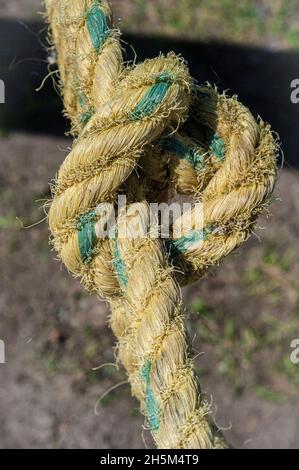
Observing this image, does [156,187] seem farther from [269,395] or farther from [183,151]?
[269,395]

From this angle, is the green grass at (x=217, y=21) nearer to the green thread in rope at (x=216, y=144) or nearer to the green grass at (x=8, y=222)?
the green grass at (x=8, y=222)

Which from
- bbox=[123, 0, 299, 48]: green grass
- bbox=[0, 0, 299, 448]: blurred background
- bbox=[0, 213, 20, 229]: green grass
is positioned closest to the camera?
bbox=[0, 0, 299, 448]: blurred background

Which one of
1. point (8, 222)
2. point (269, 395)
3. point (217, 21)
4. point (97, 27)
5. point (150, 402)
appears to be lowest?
point (269, 395)

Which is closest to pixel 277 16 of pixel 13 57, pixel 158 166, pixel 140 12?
pixel 140 12

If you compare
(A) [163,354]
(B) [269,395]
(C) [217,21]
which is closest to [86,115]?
(A) [163,354]

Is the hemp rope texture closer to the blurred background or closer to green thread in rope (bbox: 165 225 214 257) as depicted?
green thread in rope (bbox: 165 225 214 257)

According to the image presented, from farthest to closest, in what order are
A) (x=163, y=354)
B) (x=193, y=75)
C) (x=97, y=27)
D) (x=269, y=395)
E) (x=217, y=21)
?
(x=217, y=21), (x=193, y=75), (x=269, y=395), (x=97, y=27), (x=163, y=354)

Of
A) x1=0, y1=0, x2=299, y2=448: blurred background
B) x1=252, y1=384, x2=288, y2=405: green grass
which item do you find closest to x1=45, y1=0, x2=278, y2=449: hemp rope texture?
x1=0, y1=0, x2=299, y2=448: blurred background
